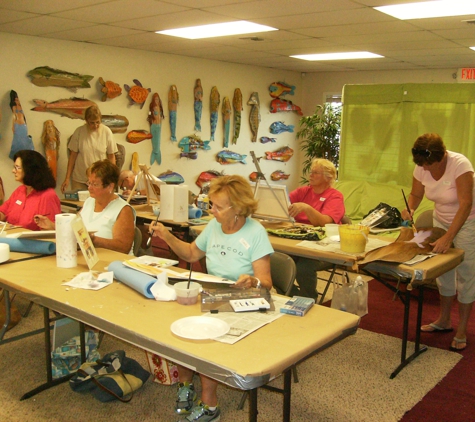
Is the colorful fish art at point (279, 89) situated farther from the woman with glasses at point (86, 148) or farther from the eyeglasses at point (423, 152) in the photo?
the eyeglasses at point (423, 152)

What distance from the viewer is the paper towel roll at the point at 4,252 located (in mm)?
2536

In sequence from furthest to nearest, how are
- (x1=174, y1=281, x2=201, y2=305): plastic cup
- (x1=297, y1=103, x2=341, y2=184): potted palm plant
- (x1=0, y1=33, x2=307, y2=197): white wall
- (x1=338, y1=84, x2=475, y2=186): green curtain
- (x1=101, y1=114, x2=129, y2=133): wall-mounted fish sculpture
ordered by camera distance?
(x1=297, y1=103, x2=341, y2=184): potted palm plant < (x1=101, y1=114, x2=129, y2=133): wall-mounted fish sculpture < (x1=0, y1=33, x2=307, y2=197): white wall < (x1=338, y1=84, x2=475, y2=186): green curtain < (x1=174, y1=281, x2=201, y2=305): plastic cup

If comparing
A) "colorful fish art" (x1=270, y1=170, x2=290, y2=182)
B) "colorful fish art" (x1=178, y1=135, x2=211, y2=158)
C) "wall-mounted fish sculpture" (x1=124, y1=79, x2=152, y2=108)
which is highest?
"wall-mounted fish sculpture" (x1=124, y1=79, x2=152, y2=108)

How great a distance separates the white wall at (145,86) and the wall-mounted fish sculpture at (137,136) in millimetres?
60

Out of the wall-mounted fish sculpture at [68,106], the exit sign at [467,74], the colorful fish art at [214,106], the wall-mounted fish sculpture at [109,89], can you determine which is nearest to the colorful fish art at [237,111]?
the colorful fish art at [214,106]

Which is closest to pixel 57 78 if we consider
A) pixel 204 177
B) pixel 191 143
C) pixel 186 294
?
pixel 191 143

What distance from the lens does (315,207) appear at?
3.86m

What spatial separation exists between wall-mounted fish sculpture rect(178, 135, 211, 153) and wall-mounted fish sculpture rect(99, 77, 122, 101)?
1233 millimetres

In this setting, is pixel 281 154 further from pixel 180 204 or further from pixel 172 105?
pixel 180 204

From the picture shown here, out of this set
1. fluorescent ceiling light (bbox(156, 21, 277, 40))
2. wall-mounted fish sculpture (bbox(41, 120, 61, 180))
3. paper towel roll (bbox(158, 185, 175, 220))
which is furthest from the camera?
wall-mounted fish sculpture (bbox(41, 120, 61, 180))

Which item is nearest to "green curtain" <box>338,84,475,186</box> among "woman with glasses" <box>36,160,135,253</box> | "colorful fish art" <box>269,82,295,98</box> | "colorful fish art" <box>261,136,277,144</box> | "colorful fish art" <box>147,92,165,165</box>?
"colorful fish art" <box>147,92,165,165</box>

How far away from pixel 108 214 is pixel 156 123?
388 centimetres

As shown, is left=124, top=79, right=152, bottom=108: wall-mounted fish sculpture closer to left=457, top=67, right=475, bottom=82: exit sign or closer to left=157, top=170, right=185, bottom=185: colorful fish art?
left=157, top=170, right=185, bottom=185: colorful fish art

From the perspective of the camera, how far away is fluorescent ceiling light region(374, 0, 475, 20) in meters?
3.78
